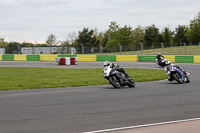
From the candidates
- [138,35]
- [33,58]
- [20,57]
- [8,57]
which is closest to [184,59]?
[33,58]

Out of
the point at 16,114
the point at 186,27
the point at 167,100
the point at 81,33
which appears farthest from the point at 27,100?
the point at 186,27

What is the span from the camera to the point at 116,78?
13.8m

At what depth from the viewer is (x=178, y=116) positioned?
7512 mm

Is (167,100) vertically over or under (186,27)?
under

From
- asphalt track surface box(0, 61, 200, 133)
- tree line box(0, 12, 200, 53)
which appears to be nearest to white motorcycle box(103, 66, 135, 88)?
asphalt track surface box(0, 61, 200, 133)

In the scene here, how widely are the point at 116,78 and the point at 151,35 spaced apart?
263ft

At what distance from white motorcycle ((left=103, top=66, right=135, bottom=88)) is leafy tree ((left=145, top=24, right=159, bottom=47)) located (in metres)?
79.5

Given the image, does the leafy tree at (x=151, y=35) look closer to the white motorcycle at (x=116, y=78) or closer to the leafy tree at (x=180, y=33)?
the leafy tree at (x=180, y=33)

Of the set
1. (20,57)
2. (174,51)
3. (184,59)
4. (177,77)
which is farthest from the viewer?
(20,57)

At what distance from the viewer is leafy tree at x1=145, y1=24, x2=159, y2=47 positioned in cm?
9256

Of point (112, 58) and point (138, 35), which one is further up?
point (138, 35)

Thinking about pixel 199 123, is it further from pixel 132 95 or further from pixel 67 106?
pixel 132 95

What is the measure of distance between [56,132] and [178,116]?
2834mm

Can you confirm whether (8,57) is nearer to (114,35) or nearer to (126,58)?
(126,58)
